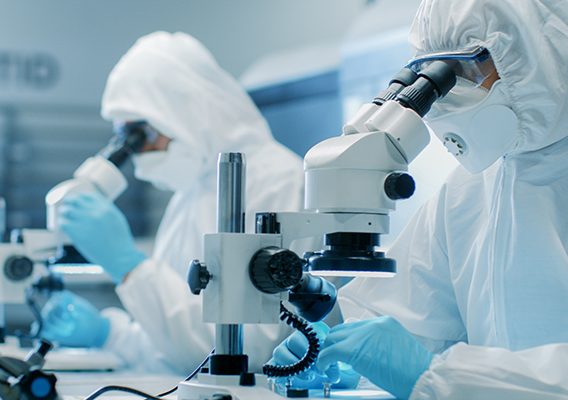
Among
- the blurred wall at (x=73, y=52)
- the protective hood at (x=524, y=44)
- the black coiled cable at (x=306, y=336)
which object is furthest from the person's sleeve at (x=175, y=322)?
the blurred wall at (x=73, y=52)

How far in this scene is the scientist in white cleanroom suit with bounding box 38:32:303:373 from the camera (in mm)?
2303

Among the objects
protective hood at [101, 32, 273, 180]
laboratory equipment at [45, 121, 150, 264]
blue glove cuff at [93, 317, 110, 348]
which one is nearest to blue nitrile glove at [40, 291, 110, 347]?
blue glove cuff at [93, 317, 110, 348]

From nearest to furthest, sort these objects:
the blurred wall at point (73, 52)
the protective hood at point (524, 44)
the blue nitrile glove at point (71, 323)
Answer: the protective hood at point (524, 44), the blue nitrile glove at point (71, 323), the blurred wall at point (73, 52)

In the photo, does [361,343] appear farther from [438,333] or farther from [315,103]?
[315,103]

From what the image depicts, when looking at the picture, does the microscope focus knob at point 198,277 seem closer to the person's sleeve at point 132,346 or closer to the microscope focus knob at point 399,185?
the microscope focus knob at point 399,185

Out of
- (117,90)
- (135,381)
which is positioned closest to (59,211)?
(117,90)

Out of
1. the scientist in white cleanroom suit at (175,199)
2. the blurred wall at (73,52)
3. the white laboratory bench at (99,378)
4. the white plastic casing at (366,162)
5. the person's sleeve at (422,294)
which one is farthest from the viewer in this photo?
the blurred wall at (73,52)

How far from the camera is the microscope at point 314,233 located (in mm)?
1137

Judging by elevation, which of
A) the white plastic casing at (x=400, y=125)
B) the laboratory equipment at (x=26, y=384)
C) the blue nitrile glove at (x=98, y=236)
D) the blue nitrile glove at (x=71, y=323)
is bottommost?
the blue nitrile glove at (x=71, y=323)

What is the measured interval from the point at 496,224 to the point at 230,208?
1.59ft

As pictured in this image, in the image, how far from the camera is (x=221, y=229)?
4.00 feet

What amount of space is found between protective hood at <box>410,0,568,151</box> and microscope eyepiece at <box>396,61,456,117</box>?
116 millimetres

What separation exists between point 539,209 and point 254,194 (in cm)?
108

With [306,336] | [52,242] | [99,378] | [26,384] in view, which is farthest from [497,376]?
[52,242]
